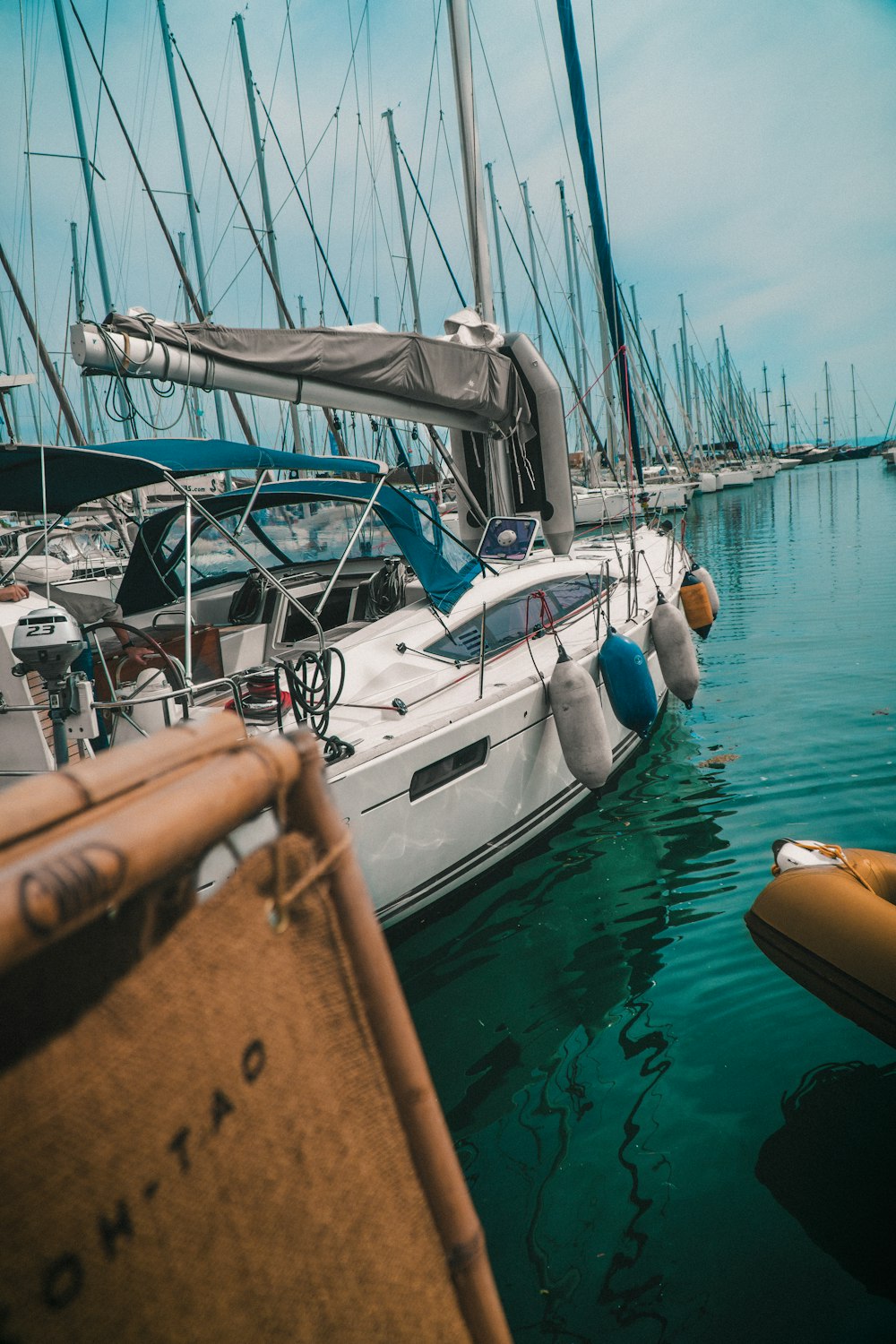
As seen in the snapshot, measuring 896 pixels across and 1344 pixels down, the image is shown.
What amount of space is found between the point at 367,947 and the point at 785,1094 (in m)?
2.65

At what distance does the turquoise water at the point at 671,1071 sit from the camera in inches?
93.2

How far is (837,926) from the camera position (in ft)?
9.31

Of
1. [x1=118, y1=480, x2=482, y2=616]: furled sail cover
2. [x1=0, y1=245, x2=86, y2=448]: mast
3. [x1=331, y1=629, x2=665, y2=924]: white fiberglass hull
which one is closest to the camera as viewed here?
[x1=331, y1=629, x2=665, y2=924]: white fiberglass hull

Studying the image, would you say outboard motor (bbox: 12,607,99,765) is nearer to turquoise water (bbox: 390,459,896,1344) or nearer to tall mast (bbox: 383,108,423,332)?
turquoise water (bbox: 390,459,896,1344)

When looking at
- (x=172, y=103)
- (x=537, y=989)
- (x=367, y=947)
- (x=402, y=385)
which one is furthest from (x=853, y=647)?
(x=172, y=103)

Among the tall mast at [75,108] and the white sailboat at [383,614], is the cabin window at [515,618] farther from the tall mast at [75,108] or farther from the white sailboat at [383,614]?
the tall mast at [75,108]

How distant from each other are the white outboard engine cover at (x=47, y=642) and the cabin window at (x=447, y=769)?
165 centimetres

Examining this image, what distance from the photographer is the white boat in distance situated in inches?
155

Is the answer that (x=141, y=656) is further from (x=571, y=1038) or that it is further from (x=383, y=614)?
(x=571, y=1038)

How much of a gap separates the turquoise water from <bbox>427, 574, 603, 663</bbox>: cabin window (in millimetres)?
1334

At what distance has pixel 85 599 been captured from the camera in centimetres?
584

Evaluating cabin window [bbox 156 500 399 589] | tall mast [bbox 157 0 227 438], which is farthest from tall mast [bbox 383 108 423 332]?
cabin window [bbox 156 500 399 589]

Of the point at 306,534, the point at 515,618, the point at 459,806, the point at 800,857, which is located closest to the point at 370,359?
the point at 515,618

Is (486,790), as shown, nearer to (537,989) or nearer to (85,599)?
(537,989)
